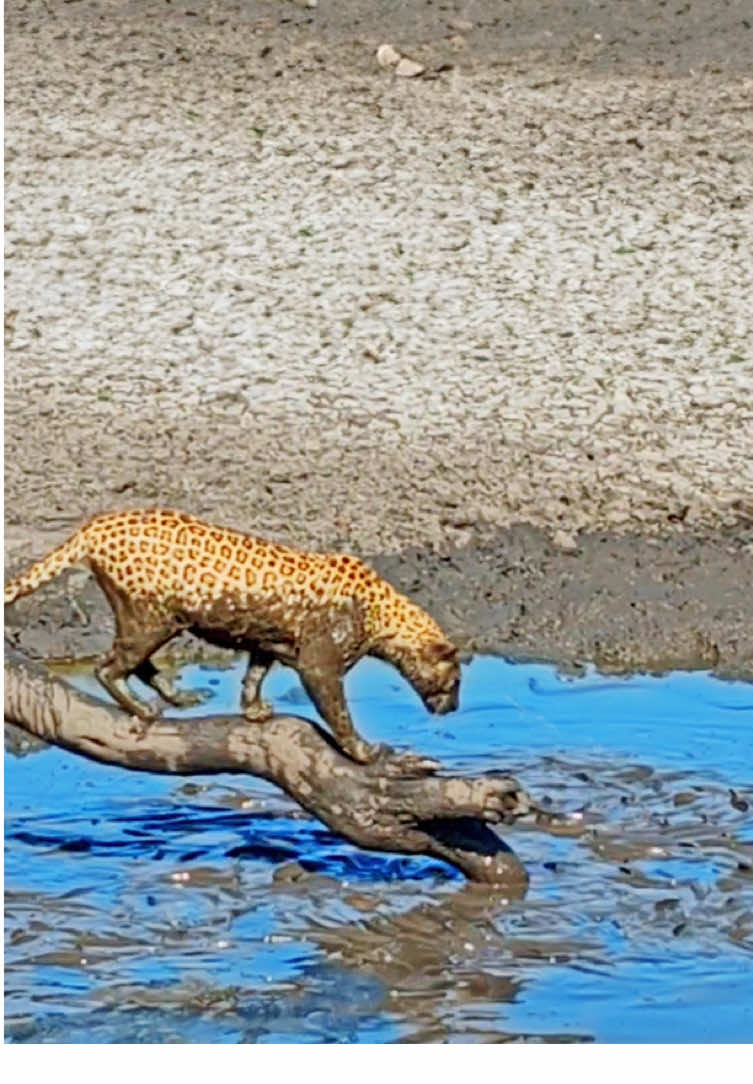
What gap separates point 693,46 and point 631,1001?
11.3 metres

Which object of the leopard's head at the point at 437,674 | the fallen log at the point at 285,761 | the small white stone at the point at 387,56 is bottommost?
the fallen log at the point at 285,761

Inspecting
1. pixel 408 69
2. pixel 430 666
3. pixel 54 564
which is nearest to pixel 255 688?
pixel 430 666

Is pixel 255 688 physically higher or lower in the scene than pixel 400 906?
higher

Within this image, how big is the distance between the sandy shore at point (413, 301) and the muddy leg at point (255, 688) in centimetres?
224

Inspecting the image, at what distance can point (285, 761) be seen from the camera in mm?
6977

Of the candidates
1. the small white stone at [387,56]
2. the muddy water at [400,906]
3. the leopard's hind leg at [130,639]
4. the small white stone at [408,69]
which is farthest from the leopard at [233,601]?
the small white stone at [387,56]

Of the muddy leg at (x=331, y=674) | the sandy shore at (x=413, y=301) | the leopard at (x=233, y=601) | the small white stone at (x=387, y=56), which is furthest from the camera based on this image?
the small white stone at (x=387, y=56)

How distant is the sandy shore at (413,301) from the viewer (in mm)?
10234

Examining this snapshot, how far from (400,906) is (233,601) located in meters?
0.94

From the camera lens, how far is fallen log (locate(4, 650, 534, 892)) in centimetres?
689

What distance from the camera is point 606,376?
40.1ft

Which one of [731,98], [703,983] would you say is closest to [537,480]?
[703,983]

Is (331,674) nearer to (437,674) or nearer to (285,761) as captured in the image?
(285,761)

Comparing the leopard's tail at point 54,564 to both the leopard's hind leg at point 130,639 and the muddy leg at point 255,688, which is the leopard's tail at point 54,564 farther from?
the muddy leg at point 255,688
